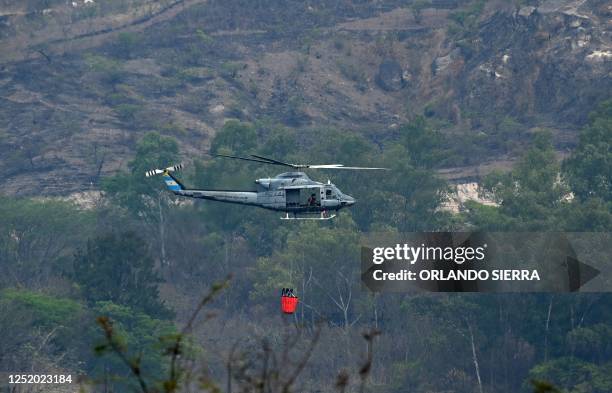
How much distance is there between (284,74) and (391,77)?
39.9 feet

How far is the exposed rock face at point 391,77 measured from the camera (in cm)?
14775

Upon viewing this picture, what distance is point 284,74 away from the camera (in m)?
146

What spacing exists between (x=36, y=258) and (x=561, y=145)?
5105cm

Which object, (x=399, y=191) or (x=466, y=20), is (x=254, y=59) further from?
(x=399, y=191)

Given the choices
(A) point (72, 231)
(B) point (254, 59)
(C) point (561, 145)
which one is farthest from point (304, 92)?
(A) point (72, 231)

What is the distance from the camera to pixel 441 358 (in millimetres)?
94312

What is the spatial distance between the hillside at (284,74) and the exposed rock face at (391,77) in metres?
0.16

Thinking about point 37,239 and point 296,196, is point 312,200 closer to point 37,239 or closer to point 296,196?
point 296,196

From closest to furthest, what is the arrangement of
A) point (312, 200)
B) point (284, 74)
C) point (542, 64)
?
point (312, 200) → point (542, 64) → point (284, 74)

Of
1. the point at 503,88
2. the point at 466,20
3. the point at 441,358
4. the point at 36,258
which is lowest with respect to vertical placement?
the point at 441,358

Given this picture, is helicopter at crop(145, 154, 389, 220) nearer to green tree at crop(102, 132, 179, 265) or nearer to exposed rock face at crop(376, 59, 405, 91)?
green tree at crop(102, 132, 179, 265)

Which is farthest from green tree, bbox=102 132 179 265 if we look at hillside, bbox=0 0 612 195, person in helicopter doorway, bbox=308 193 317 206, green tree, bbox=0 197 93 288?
person in helicopter doorway, bbox=308 193 317 206

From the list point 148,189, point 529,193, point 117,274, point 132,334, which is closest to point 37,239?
point 148,189

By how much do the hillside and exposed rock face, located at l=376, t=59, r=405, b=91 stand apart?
159 mm
